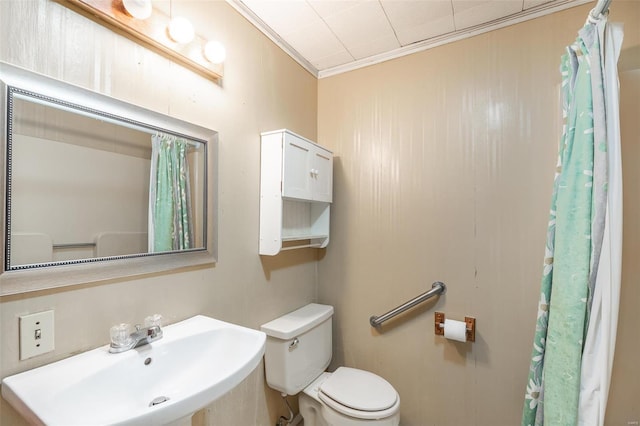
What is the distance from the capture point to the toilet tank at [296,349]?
1504 millimetres

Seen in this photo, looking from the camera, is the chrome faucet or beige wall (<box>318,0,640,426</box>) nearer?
the chrome faucet

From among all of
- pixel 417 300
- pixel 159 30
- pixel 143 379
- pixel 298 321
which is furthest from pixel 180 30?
pixel 417 300

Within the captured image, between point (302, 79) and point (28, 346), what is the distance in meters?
1.81

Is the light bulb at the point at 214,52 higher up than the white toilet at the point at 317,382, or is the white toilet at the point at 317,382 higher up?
the light bulb at the point at 214,52

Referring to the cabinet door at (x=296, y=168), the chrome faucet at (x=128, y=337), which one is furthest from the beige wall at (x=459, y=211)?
the chrome faucet at (x=128, y=337)

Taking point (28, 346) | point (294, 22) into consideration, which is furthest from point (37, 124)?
point (294, 22)

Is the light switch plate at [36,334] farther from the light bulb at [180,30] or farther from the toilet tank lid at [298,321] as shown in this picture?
the light bulb at [180,30]

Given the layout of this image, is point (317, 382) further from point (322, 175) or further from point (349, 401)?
point (322, 175)

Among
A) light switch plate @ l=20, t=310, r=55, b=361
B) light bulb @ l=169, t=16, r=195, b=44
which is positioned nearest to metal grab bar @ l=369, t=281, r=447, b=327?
light switch plate @ l=20, t=310, r=55, b=361

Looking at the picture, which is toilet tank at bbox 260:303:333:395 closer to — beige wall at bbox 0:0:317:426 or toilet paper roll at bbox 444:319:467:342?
beige wall at bbox 0:0:317:426

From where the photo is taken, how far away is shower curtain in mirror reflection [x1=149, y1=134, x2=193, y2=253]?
110cm

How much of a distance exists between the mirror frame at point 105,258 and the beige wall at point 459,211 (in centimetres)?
94

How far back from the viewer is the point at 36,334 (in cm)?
79

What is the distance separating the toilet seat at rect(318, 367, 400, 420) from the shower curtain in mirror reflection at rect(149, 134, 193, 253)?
40.7 inches
